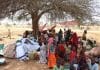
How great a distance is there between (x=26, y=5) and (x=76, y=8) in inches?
Result: 109

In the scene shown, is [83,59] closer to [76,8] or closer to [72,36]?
[72,36]

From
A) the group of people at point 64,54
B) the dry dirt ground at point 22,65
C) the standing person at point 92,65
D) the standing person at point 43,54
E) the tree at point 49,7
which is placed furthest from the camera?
the tree at point 49,7

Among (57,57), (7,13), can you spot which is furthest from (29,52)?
(7,13)

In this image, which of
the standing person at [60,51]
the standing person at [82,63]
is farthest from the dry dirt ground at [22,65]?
the standing person at [82,63]

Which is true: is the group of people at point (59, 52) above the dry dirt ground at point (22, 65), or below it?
above

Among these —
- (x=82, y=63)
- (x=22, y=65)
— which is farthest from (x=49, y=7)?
(x=82, y=63)

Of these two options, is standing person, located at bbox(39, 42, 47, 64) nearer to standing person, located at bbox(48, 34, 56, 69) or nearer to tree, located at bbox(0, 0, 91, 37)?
standing person, located at bbox(48, 34, 56, 69)

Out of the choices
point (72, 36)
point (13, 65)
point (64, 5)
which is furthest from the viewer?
point (64, 5)

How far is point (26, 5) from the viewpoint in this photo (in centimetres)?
1806

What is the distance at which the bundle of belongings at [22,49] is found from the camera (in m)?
15.9

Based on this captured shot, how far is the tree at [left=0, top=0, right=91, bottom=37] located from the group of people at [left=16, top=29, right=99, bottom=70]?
4.79 feet

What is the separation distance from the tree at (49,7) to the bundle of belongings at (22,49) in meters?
2.15

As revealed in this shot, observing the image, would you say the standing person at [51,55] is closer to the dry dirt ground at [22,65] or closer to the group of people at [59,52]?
the group of people at [59,52]

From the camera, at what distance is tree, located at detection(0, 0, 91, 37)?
17.9 metres
